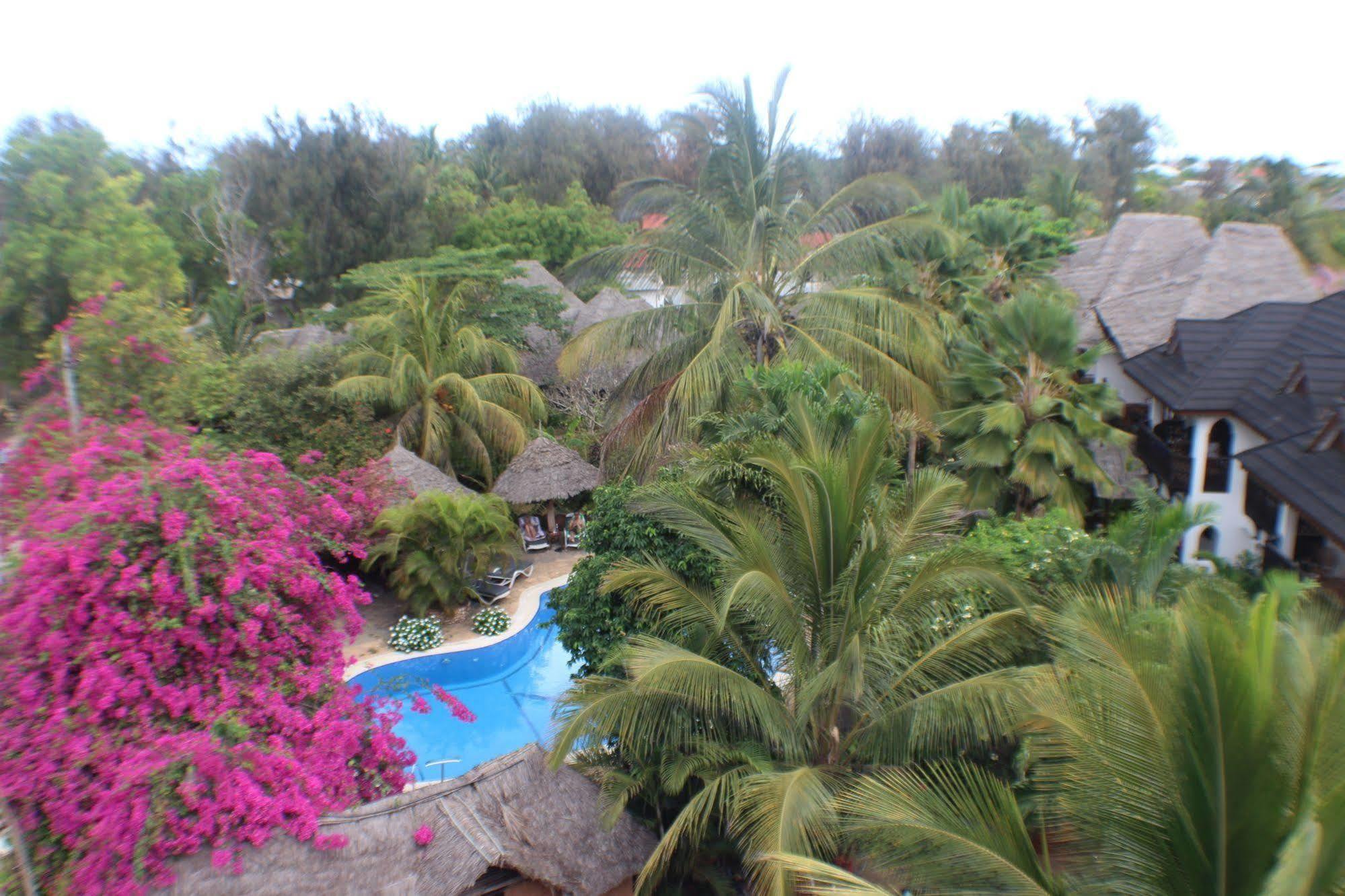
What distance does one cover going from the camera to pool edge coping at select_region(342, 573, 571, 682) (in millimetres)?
11359

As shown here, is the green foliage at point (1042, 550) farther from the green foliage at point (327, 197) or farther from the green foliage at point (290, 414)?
the green foliage at point (327, 197)

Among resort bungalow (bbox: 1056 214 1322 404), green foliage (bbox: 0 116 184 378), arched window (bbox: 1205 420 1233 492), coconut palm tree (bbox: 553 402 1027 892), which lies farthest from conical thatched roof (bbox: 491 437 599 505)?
arched window (bbox: 1205 420 1233 492)

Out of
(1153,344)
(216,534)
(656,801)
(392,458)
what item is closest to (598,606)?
(656,801)

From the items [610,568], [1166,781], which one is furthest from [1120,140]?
[1166,781]

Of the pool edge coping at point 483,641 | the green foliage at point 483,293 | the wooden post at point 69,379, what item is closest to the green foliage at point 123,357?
the wooden post at point 69,379

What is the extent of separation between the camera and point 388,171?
90.7 ft

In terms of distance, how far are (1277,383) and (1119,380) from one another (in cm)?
639

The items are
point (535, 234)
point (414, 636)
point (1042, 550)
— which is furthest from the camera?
point (535, 234)

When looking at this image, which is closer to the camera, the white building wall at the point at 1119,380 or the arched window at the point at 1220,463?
the arched window at the point at 1220,463

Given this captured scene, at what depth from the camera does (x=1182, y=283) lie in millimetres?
14867

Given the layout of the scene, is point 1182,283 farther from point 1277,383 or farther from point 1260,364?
point 1277,383

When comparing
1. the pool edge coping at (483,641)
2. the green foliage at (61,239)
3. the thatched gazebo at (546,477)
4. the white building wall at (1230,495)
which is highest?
the green foliage at (61,239)

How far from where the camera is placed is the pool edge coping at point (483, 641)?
447 inches

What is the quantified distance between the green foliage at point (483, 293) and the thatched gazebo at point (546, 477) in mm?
4049
